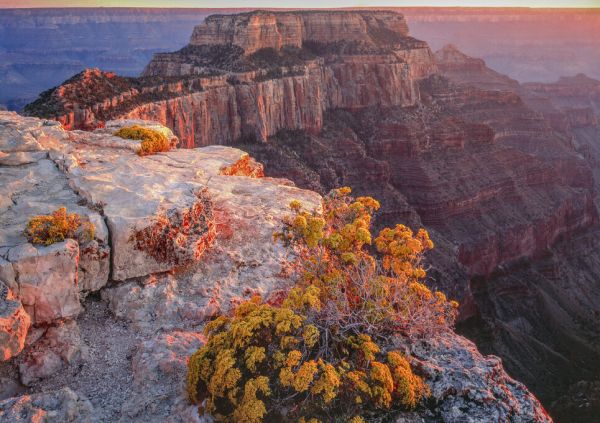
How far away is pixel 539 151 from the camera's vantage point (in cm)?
8150

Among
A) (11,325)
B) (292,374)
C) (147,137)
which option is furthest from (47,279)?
(147,137)

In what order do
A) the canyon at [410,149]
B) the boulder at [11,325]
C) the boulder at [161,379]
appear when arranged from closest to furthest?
the boulder at [161,379] < the boulder at [11,325] < the canyon at [410,149]

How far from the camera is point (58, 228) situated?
37.1 feet

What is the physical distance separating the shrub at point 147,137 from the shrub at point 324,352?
27.1ft

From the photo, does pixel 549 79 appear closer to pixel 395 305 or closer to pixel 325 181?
pixel 325 181

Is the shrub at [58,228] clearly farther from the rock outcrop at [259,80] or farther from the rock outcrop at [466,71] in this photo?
the rock outcrop at [466,71]

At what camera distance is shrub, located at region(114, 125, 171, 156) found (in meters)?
17.7

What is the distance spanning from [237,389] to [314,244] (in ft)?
13.4

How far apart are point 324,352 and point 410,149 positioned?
164ft

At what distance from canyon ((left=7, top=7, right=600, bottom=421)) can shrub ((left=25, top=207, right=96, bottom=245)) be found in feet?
30.1

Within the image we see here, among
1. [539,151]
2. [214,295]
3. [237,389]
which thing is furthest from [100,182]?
[539,151]

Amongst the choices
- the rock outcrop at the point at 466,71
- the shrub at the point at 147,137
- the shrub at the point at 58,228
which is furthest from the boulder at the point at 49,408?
the rock outcrop at the point at 466,71

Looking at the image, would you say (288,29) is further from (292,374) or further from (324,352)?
(292,374)

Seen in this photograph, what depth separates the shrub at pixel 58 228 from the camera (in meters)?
11.2
